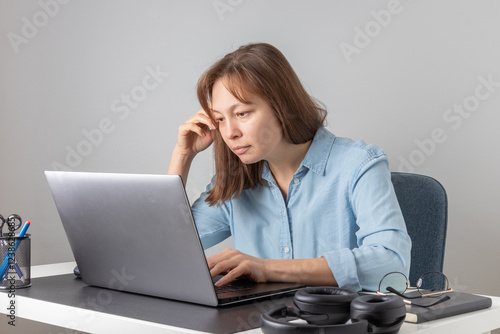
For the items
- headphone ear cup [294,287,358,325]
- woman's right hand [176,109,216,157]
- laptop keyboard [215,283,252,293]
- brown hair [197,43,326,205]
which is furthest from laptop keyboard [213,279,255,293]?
woman's right hand [176,109,216,157]

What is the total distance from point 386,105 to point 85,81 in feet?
3.77

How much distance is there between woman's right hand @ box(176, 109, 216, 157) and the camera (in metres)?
1.61

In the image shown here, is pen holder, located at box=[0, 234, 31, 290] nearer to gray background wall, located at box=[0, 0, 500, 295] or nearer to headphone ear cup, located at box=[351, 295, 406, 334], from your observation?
headphone ear cup, located at box=[351, 295, 406, 334]

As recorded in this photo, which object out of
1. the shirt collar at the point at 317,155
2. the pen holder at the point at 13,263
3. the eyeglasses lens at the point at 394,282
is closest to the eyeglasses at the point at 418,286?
the eyeglasses lens at the point at 394,282

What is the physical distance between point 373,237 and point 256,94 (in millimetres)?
448

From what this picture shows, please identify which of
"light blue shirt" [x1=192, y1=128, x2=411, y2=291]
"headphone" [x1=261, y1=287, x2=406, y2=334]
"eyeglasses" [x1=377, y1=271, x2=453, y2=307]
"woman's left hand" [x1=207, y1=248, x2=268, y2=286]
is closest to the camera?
"headphone" [x1=261, y1=287, x2=406, y2=334]

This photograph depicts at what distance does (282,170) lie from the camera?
1.54 meters

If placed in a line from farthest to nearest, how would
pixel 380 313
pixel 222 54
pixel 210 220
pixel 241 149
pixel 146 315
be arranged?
pixel 222 54, pixel 210 220, pixel 241 149, pixel 146 315, pixel 380 313

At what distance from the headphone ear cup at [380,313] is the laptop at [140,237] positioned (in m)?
0.26

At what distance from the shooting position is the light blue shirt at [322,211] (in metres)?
1.28

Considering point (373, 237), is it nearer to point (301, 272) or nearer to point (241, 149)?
point (301, 272)

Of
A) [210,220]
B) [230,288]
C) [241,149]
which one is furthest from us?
[210,220]

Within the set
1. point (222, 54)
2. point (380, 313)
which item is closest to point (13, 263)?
point (380, 313)

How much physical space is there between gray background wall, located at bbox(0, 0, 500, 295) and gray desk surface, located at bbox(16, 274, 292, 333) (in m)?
0.98
